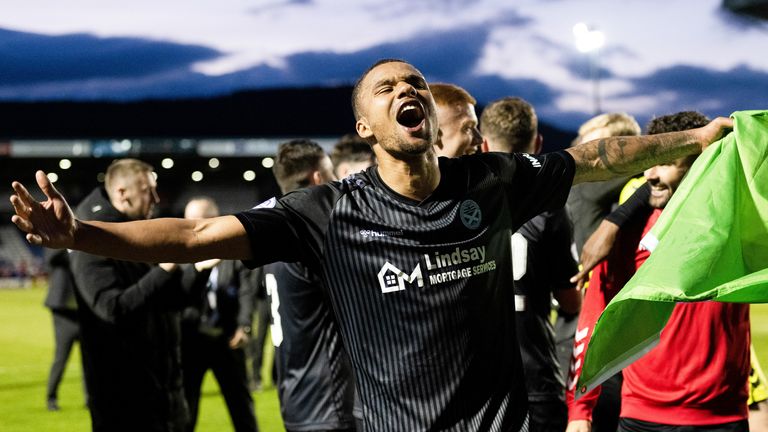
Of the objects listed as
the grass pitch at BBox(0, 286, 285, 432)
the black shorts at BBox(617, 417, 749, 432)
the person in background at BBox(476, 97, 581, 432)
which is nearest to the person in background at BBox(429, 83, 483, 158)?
the person in background at BBox(476, 97, 581, 432)

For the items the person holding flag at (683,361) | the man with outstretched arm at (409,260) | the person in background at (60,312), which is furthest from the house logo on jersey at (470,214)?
the person in background at (60,312)

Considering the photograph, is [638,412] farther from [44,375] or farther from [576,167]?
[44,375]

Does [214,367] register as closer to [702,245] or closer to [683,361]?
[683,361]

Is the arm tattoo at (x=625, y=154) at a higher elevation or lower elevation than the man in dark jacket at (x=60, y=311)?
higher

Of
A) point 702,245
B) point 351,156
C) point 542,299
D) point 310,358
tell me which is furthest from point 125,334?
point 702,245

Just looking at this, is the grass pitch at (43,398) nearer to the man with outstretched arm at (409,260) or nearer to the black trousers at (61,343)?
the black trousers at (61,343)

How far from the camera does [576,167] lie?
336 centimetres

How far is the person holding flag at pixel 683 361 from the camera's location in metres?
3.80

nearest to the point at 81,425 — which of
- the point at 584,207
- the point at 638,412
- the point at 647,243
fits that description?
the point at 584,207

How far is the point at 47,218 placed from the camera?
240cm

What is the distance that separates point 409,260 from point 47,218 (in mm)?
1072

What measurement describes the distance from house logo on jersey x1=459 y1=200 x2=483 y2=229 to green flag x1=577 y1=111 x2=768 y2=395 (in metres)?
0.54

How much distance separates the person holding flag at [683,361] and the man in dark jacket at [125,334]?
2.32 metres

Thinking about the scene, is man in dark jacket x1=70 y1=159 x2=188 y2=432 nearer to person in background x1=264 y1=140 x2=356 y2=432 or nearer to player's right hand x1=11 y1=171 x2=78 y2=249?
person in background x1=264 y1=140 x2=356 y2=432
